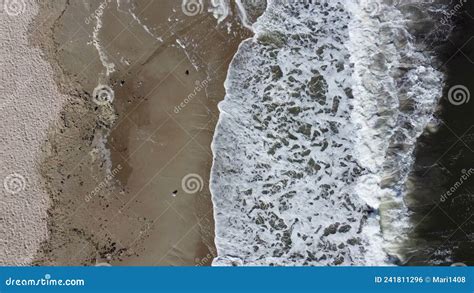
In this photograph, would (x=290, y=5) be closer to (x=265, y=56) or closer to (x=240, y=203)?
(x=265, y=56)

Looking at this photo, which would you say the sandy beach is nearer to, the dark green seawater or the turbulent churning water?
the turbulent churning water

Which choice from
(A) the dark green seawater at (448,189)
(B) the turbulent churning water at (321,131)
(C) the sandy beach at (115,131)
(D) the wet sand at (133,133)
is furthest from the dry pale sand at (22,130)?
(A) the dark green seawater at (448,189)

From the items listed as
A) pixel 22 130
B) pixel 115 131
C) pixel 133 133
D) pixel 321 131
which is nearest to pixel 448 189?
pixel 321 131

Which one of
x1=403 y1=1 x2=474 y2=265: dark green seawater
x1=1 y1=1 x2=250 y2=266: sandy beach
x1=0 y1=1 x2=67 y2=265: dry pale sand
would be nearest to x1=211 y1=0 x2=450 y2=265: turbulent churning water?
x1=403 y1=1 x2=474 y2=265: dark green seawater

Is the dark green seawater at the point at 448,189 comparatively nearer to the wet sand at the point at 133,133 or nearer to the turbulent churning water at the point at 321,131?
the turbulent churning water at the point at 321,131

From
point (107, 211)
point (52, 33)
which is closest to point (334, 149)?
point (107, 211)

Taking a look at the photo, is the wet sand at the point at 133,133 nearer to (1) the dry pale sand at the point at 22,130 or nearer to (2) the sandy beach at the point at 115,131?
(2) the sandy beach at the point at 115,131
